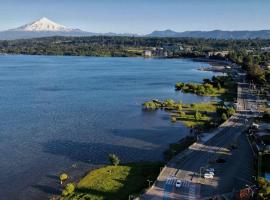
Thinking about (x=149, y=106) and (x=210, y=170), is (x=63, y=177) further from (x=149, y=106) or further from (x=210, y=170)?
(x=149, y=106)

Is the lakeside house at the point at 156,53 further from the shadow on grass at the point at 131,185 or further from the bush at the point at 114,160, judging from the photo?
the shadow on grass at the point at 131,185

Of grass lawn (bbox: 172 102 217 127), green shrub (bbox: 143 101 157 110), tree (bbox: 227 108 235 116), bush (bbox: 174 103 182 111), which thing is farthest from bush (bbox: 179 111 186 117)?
tree (bbox: 227 108 235 116)

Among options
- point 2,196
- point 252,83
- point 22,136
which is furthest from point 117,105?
point 2,196

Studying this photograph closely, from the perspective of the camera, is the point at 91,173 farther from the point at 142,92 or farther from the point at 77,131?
the point at 142,92

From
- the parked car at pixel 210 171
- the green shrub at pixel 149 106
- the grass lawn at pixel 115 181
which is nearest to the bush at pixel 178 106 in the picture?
the green shrub at pixel 149 106

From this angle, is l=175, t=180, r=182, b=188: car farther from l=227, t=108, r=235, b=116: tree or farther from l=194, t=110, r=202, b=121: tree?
l=227, t=108, r=235, b=116: tree

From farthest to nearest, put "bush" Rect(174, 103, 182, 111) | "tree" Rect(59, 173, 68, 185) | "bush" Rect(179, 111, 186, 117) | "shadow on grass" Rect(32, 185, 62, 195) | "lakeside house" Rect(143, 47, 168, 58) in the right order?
"lakeside house" Rect(143, 47, 168, 58) → "bush" Rect(174, 103, 182, 111) → "bush" Rect(179, 111, 186, 117) → "tree" Rect(59, 173, 68, 185) → "shadow on grass" Rect(32, 185, 62, 195)
